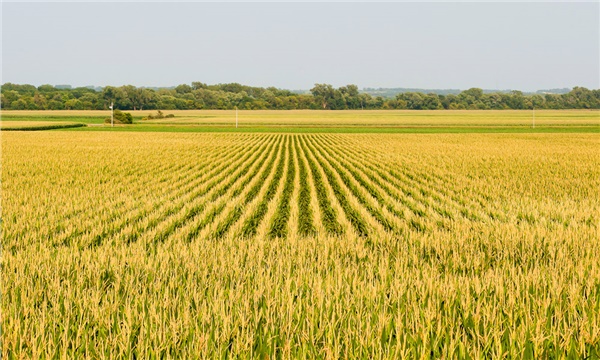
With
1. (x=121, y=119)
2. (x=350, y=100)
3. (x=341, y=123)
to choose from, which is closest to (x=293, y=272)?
(x=121, y=119)

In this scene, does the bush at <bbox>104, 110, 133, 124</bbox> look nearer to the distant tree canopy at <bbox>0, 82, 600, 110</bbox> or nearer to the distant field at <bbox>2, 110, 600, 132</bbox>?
the distant field at <bbox>2, 110, 600, 132</bbox>

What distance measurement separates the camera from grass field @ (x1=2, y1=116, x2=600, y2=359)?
3.55 meters

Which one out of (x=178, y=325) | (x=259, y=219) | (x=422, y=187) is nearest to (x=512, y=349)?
(x=178, y=325)

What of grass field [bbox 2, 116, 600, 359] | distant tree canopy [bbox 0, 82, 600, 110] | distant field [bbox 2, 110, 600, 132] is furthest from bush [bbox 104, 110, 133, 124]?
grass field [bbox 2, 116, 600, 359]

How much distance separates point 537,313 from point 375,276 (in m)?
2.01

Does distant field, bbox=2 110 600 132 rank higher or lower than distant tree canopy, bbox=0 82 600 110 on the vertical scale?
lower

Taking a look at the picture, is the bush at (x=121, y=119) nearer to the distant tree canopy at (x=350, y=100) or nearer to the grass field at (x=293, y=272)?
the distant tree canopy at (x=350, y=100)

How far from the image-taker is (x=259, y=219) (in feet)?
40.3

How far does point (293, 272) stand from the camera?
575cm

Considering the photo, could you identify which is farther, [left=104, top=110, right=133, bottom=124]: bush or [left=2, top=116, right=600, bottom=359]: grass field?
[left=104, top=110, right=133, bottom=124]: bush

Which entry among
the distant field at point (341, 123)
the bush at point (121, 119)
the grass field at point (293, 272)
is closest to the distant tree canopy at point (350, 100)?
the distant field at point (341, 123)

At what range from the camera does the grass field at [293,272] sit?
3553mm

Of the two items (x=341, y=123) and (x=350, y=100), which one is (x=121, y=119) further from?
(x=350, y=100)

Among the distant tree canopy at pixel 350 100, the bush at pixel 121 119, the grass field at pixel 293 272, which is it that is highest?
the distant tree canopy at pixel 350 100
